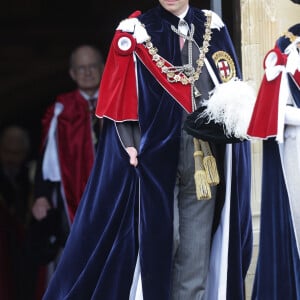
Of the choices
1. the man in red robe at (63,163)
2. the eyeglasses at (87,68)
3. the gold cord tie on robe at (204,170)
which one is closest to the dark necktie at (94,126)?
the man in red robe at (63,163)

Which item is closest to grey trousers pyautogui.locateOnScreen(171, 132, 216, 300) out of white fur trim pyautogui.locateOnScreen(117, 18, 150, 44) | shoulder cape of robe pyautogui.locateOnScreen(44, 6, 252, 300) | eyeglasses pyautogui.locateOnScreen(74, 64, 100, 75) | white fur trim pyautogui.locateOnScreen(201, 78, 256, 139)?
shoulder cape of robe pyautogui.locateOnScreen(44, 6, 252, 300)

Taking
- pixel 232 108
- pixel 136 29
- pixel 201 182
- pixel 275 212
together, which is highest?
pixel 136 29

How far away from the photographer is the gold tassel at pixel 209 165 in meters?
5.68

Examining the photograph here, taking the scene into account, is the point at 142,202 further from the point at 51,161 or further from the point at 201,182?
the point at 51,161

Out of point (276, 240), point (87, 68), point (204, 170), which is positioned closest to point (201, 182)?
point (204, 170)

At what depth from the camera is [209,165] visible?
225 inches

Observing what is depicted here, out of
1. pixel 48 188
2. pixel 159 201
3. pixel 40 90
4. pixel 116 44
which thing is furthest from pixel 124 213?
pixel 40 90

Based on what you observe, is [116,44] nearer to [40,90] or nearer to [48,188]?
[48,188]

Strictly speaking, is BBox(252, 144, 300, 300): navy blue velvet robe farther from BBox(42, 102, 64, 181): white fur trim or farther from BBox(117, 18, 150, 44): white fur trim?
BBox(42, 102, 64, 181): white fur trim

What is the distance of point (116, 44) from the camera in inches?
229

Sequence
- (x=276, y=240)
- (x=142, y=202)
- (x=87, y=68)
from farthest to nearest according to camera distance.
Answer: (x=87, y=68)
(x=142, y=202)
(x=276, y=240)

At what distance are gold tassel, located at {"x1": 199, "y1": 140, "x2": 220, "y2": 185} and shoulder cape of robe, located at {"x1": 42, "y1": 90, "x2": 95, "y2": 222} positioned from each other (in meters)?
1.47

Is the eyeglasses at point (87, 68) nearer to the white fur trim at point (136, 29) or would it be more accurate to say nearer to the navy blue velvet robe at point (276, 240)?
the white fur trim at point (136, 29)

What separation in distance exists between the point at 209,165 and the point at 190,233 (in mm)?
337
